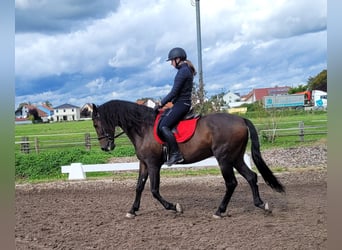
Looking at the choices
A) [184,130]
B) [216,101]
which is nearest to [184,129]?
[184,130]

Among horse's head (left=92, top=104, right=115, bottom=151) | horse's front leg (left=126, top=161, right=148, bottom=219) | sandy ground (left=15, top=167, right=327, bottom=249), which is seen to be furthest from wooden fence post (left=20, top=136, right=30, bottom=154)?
horse's front leg (left=126, top=161, right=148, bottom=219)

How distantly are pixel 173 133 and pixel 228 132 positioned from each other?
85cm

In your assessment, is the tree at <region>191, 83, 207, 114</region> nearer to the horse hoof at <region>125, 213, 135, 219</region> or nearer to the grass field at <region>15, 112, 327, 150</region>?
the grass field at <region>15, 112, 327, 150</region>

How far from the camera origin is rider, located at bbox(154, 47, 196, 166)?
5.58 meters

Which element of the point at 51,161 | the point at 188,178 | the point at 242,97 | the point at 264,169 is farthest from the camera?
the point at 242,97

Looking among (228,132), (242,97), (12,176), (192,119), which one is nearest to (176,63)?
(192,119)

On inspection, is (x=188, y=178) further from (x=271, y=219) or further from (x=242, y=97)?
(x=242, y=97)

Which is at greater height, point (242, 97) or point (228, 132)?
point (242, 97)

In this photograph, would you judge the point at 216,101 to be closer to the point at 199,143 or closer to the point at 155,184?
the point at 199,143

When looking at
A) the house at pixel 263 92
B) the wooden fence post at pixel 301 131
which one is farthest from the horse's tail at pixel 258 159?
the wooden fence post at pixel 301 131

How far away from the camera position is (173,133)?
18.6 ft

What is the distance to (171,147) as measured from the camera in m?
5.66

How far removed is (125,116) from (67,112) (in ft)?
12.7

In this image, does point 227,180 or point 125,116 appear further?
point 125,116
